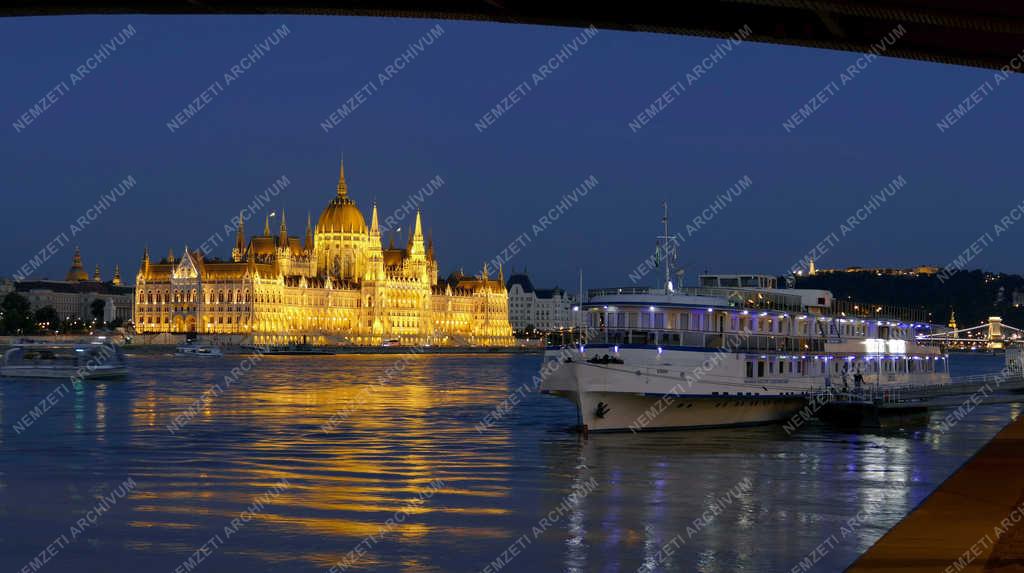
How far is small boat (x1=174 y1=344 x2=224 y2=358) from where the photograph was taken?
166 m

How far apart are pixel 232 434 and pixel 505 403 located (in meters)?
21.0

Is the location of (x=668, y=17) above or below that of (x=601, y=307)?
above

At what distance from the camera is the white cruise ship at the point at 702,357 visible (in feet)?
127

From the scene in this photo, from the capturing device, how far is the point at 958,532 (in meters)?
20.7

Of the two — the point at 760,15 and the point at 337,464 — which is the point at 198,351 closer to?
the point at 337,464

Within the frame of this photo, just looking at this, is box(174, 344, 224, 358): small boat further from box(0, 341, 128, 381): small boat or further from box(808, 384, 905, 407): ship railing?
box(808, 384, 905, 407): ship railing

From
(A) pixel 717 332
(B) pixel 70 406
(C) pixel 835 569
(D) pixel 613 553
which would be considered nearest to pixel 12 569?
(D) pixel 613 553

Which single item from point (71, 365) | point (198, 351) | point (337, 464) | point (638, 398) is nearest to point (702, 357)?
point (638, 398)

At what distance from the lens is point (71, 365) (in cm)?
8806

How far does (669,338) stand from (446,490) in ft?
49.3

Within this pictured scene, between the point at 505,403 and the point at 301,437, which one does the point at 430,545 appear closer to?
the point at 301,437

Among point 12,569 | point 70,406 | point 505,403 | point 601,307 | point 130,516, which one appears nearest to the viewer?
point 12,569

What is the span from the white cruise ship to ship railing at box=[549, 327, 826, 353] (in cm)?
4

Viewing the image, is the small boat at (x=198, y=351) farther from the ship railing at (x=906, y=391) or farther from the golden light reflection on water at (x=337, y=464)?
the ship railing at (x=906, y=391)
